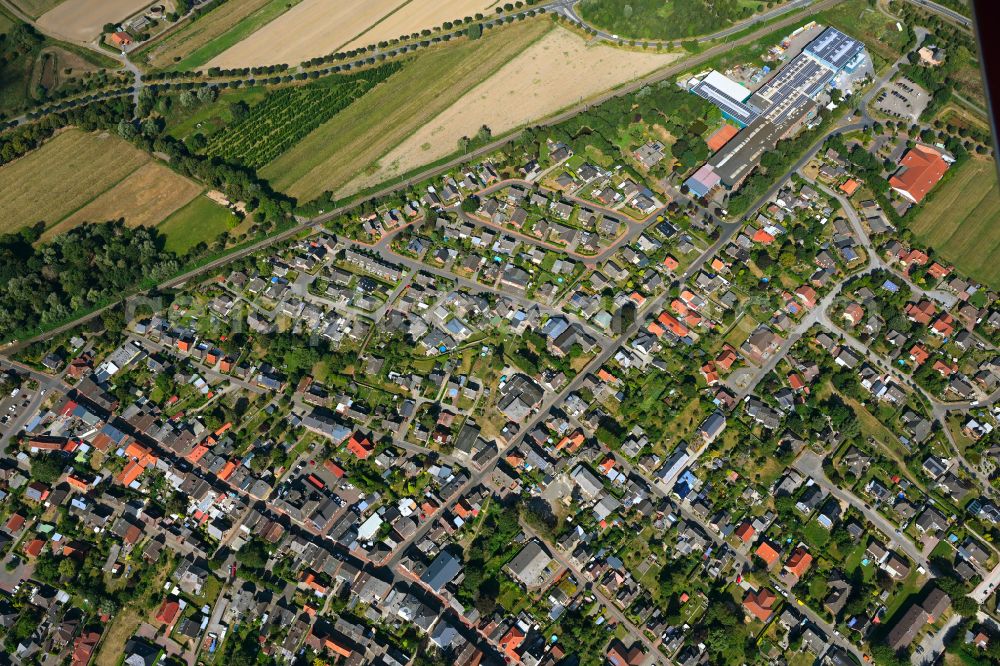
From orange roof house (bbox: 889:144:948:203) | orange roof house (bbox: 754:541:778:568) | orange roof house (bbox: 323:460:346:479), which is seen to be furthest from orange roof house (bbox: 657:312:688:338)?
orange roof house (bbox: 323:460:346:479)

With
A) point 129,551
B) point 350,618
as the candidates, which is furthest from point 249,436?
point 350,618

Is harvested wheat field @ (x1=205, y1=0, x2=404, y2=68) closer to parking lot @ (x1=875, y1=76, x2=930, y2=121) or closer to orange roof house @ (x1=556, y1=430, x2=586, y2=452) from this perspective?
orange roof house @ (x1=556, y1=430, x2=586, y2=452)

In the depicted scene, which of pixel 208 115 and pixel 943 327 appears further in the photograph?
pixel 208 115

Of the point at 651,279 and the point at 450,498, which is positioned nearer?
the point at 450,498

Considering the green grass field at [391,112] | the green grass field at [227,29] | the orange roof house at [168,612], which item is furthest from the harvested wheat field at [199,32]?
the orange roof house at [168,612]

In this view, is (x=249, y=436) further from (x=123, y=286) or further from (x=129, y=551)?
(x=123, y=286)

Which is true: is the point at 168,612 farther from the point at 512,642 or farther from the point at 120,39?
the point at 120,39

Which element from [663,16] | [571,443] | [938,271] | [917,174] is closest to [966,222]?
[917,174]
